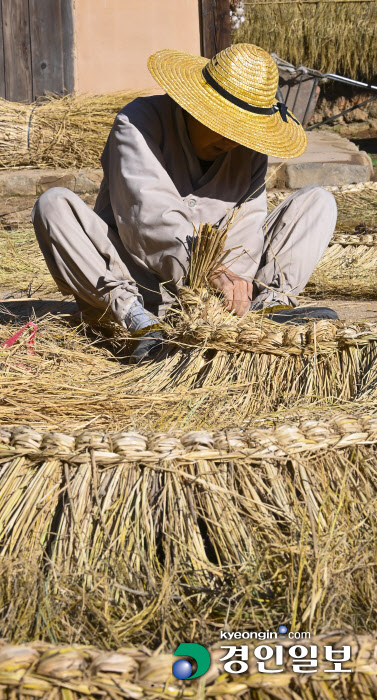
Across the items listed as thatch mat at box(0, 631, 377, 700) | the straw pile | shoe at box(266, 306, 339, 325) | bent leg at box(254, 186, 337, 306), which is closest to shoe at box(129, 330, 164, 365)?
shoe at box(266, 306, 339, 325)

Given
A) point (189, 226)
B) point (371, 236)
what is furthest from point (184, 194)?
point (371, 236)

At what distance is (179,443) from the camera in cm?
159

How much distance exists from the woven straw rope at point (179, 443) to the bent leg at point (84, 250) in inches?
36.7

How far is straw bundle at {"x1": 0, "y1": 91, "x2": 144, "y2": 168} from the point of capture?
533cm

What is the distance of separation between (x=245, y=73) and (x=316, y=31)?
8302mm

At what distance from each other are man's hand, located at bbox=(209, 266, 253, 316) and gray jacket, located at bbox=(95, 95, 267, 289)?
14 cm

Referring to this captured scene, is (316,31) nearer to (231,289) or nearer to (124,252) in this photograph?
(124,252)

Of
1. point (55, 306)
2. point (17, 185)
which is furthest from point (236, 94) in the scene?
point (17, 185)

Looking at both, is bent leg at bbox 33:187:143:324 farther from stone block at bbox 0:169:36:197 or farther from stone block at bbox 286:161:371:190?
stone block at bbox 286:161:371:190

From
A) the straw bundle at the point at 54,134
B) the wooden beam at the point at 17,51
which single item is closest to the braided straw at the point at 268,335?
the straw bundle at the point at 54,134

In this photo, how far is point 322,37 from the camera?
994 cm

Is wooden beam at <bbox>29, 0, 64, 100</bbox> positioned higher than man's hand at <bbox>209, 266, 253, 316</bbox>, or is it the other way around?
wooden beam at <bbox>29, 0, 64, 100</bbox>

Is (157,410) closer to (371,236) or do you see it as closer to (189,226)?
(189,226)

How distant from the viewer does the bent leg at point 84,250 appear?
254 centimetres
